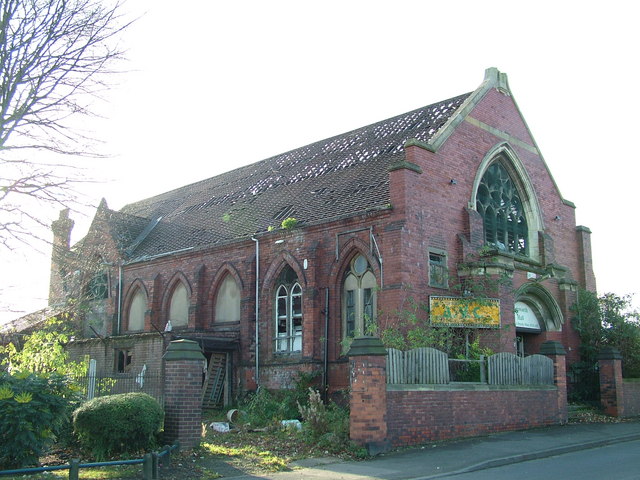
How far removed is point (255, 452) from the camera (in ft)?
45.2

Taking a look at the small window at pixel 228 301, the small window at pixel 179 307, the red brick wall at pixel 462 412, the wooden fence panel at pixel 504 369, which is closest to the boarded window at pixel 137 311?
the small window at pixel 179 307

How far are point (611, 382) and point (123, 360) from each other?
52.3 feet

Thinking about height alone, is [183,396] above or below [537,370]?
below

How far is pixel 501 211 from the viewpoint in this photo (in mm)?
23266

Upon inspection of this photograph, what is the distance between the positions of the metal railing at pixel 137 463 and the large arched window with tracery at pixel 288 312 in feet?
31.0

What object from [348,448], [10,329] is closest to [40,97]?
[10,329]

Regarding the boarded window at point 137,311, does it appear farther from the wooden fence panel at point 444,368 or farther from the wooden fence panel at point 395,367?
the wooden fence panel at point 395,367

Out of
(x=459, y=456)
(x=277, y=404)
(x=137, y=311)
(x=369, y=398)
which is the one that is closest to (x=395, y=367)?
(x=369, y=398)

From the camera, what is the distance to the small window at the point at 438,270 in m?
19.7

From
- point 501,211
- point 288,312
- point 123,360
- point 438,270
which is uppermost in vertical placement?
point 501,211

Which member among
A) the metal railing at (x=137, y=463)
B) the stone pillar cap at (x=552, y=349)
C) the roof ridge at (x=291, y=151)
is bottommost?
the metal railing at (x=137, y=463)

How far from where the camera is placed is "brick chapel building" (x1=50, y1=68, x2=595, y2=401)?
64.2ft

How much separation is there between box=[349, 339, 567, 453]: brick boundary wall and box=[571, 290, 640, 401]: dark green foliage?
4240 millimetres

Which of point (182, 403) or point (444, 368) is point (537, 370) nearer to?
point (444, 368)
